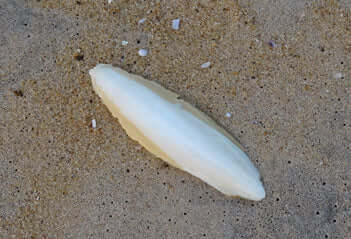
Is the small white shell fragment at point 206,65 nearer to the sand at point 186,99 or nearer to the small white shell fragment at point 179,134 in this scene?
the sand at point 186,99

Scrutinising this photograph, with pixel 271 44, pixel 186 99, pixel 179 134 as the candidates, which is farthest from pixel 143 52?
pixel 271 44

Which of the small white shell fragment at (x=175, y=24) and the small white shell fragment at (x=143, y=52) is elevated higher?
the small white shell fragment at (x=175, y=24)

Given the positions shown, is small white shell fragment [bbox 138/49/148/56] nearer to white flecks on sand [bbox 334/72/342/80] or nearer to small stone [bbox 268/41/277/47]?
small stone [bbox 268/41/277/47]

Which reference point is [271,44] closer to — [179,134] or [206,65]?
[206,65]

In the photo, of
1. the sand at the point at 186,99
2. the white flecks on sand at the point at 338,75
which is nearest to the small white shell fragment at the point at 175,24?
the sand at the point at 186,99

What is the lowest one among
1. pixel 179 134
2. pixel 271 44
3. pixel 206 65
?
pixel 179 134

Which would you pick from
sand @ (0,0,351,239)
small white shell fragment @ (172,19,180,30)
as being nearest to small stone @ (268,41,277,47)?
sand @ (0,0,351,239)

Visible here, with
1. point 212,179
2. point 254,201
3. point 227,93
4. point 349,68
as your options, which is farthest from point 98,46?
point 349,68
